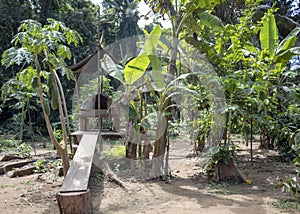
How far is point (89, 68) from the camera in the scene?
5613 mm

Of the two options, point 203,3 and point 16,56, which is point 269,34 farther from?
point 16,56

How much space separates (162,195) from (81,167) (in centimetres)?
116

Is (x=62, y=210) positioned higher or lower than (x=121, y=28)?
lower

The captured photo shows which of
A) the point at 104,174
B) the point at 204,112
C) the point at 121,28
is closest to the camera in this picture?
the point at 104,174

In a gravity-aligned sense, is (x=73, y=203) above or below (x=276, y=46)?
below

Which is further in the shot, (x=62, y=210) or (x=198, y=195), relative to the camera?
(x=198, y=195)

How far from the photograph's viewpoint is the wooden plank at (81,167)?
3.08m

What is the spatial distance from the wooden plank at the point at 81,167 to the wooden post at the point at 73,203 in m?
0.12

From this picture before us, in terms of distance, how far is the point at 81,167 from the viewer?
12.8 ft

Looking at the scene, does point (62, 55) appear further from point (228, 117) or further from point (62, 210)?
point (228, 117)

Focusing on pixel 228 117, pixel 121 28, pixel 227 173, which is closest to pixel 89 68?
pixel 228 117

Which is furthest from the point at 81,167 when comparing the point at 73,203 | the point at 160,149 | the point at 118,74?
the point at 118,74

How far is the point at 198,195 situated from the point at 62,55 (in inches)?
109

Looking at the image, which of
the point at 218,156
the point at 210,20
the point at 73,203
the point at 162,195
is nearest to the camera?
the point at 73,203
